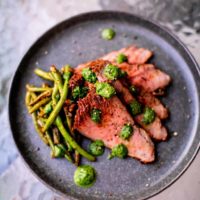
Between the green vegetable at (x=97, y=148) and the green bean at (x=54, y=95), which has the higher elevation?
the green bean at (x=54, y=95)

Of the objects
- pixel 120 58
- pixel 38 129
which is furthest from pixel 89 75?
pixel 38 129

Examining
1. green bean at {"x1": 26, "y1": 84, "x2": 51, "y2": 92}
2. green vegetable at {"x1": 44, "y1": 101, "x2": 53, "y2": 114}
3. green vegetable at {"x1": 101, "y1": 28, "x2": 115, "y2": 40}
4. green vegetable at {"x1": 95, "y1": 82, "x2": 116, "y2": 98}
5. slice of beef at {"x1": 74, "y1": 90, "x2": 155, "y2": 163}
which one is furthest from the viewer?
green vegetable at {"x1": 101, "y1": 28, "x2": 115, "y2": 40}

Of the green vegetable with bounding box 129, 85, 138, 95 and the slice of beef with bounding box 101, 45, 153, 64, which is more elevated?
the slice of beef with bounding box 101, 45, 153, 64

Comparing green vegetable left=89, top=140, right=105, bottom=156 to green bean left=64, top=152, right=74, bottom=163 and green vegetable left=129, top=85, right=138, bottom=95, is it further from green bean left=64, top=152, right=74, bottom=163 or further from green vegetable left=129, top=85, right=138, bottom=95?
green vegetable left=129, top=85, right=138, bottom=95

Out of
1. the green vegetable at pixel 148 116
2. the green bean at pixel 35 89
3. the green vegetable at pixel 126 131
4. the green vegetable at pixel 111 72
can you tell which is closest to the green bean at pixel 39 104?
the green bean at pixel 35 89

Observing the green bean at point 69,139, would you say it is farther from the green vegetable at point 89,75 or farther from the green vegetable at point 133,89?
the green vegetable at point 133,89

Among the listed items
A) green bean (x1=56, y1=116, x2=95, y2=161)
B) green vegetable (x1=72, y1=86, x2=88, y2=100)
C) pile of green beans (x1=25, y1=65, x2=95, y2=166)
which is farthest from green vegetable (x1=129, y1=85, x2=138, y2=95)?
green bean (x1=56, y1=116, x2=95, y2=161)
